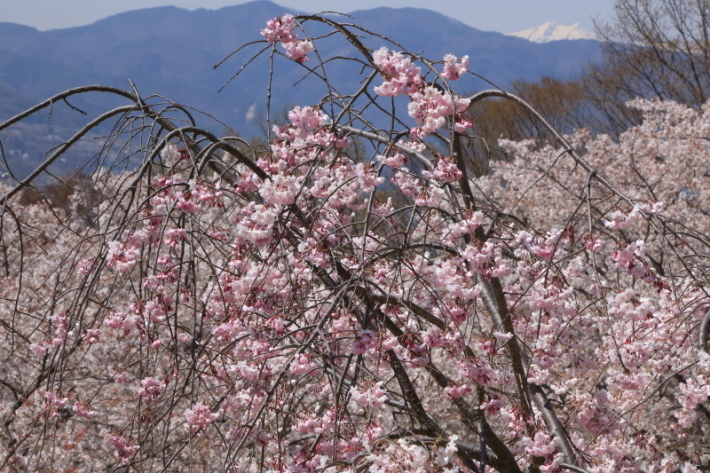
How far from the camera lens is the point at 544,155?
11.4 m

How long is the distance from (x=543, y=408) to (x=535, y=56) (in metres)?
153

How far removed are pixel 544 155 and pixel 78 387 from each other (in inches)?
335

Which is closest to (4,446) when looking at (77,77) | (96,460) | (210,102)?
(96,460)

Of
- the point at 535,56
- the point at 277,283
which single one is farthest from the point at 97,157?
the point at 535,56

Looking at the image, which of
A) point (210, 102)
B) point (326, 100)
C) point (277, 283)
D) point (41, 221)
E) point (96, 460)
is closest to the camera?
point (277, 283)

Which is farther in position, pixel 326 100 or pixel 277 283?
pixel 326 100

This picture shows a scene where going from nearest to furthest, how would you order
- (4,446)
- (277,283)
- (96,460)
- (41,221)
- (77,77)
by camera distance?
1. (277,283)
2. (4,446)
3. (96,460)
4. (41,221)
5. (77,77)

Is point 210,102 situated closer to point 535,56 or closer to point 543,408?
point 535,56

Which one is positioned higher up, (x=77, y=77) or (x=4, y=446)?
(x=77, y=77)

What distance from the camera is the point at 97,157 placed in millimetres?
2938

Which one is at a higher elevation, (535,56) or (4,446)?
(535,56)

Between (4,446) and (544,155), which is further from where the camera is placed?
(544,155)

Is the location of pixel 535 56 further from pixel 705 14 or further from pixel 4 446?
pixel 4 446

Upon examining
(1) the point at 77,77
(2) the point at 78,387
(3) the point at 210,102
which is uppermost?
(1) the point at 77,77
